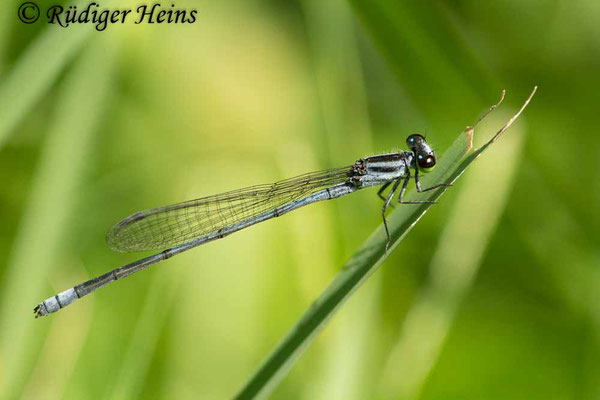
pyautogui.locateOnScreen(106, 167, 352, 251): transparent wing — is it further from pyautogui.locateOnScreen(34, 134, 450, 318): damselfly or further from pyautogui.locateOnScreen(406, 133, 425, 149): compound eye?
pyautogui.locateOnScreen(406, 133, 425, 149): compound eye

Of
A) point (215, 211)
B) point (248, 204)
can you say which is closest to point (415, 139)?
point (248, 204)

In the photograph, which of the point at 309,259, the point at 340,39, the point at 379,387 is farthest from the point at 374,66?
the point at 379,387

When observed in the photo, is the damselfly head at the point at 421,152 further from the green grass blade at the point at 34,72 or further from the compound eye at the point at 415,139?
the green grass blade at the point at 34,72

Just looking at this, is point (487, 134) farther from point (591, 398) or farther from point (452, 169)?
point (591, 398)

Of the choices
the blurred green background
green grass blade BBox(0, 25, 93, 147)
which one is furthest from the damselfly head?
green grass blade BBox(0, 25, 93, 147)

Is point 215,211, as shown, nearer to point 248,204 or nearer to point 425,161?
point 248,204

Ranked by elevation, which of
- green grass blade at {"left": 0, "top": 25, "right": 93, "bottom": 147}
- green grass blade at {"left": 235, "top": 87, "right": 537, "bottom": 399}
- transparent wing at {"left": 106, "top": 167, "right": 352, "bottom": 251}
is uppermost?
green grass blade at {"left": 0, "top": 25, "right": 93, "bottom": 147}
